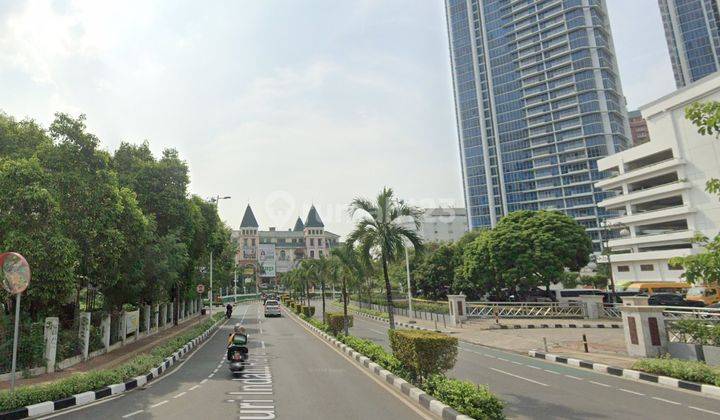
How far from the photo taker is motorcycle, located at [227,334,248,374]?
43.9ft

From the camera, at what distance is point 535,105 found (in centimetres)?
10556

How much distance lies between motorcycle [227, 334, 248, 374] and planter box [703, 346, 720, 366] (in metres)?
15.7

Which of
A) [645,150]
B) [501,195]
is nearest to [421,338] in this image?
[645,150]

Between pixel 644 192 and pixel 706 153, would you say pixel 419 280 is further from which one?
pixel 706 153

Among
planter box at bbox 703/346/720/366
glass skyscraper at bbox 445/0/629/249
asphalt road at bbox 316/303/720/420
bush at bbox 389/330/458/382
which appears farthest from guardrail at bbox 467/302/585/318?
glass skyscraper at bbox 445/0/629/249

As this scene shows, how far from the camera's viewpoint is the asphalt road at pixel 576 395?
873 centimetres

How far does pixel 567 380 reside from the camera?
1248cm

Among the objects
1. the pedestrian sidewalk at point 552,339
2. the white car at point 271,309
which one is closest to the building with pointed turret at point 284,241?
the white car at point 271,309

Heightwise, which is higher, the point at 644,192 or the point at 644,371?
the point at 644,192

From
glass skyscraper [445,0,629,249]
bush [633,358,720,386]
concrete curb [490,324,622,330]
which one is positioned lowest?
concrete curb [490,324,622,330]

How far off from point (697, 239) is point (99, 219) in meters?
18.8

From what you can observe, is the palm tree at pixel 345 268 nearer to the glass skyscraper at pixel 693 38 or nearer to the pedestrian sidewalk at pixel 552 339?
the pedestrian sidewalk at pixel 552 339

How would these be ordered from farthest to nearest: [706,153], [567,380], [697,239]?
[706,153] < [567,380] < [697,239]

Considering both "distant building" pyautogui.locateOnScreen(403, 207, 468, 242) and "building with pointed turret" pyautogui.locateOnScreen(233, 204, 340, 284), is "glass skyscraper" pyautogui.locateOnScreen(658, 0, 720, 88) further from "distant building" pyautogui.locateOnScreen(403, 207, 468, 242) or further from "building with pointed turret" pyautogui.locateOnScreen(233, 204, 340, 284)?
"building with pointed turret" pyautogui.locateOnScreen(233, 204, 340, 284)
